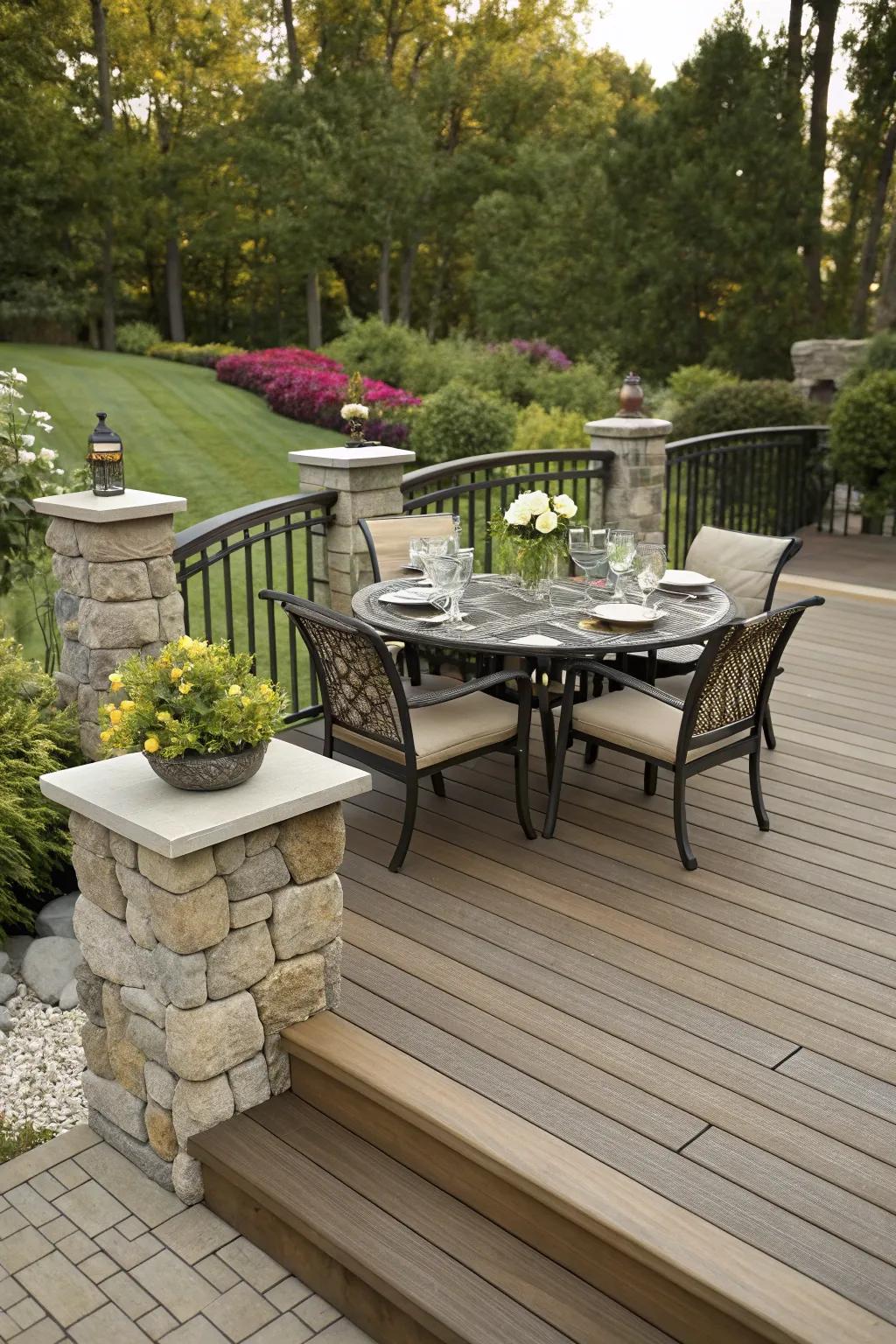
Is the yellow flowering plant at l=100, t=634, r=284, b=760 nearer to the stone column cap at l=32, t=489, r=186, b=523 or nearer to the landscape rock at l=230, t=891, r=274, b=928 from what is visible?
the landscape rock at l=230, t=891, r=274, b=928

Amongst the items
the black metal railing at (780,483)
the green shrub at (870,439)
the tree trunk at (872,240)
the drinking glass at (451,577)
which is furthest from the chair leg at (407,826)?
the tree trunk at (872,240)

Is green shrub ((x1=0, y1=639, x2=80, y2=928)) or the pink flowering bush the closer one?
green shrub ((x1=0, y1=639, x2=80, y2=928))

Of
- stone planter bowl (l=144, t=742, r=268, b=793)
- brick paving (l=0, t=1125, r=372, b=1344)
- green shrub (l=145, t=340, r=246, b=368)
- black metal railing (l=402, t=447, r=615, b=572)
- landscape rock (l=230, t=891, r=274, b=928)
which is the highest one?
green shrub (l=145, t=340, r=246, b=368)

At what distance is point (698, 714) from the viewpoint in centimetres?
346

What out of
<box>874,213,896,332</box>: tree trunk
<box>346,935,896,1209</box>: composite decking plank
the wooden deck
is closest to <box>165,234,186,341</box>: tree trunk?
<box>874,213,896,332</box>: tree trunk

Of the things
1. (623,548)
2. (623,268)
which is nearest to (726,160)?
(623,268)

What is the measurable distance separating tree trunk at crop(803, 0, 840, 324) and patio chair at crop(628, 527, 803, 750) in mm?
13713

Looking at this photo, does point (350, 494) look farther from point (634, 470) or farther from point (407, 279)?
point (407, 279)

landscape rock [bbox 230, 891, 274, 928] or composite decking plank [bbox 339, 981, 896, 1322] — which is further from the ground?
landscape rock [bbox 230, 891, 274, 928]

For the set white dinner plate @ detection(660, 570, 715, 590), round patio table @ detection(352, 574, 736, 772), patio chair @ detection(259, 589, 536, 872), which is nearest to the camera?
patio chair @ detection(259, 589, 536, 872)

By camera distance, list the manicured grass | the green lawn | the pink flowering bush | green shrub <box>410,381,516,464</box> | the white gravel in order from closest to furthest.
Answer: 1. the white gravel
2. the green lawn
3. the manicured grass
4. green shrub <box>410,381,516,464</box>
5. the pink flowering bush

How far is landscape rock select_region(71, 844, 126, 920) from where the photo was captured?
261 cm

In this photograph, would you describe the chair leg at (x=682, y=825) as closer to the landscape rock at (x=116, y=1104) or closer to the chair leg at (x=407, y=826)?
the chair leg at (x=407, y=826)

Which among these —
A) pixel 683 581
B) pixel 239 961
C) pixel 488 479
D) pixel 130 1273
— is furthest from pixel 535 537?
pixel 130 1273
